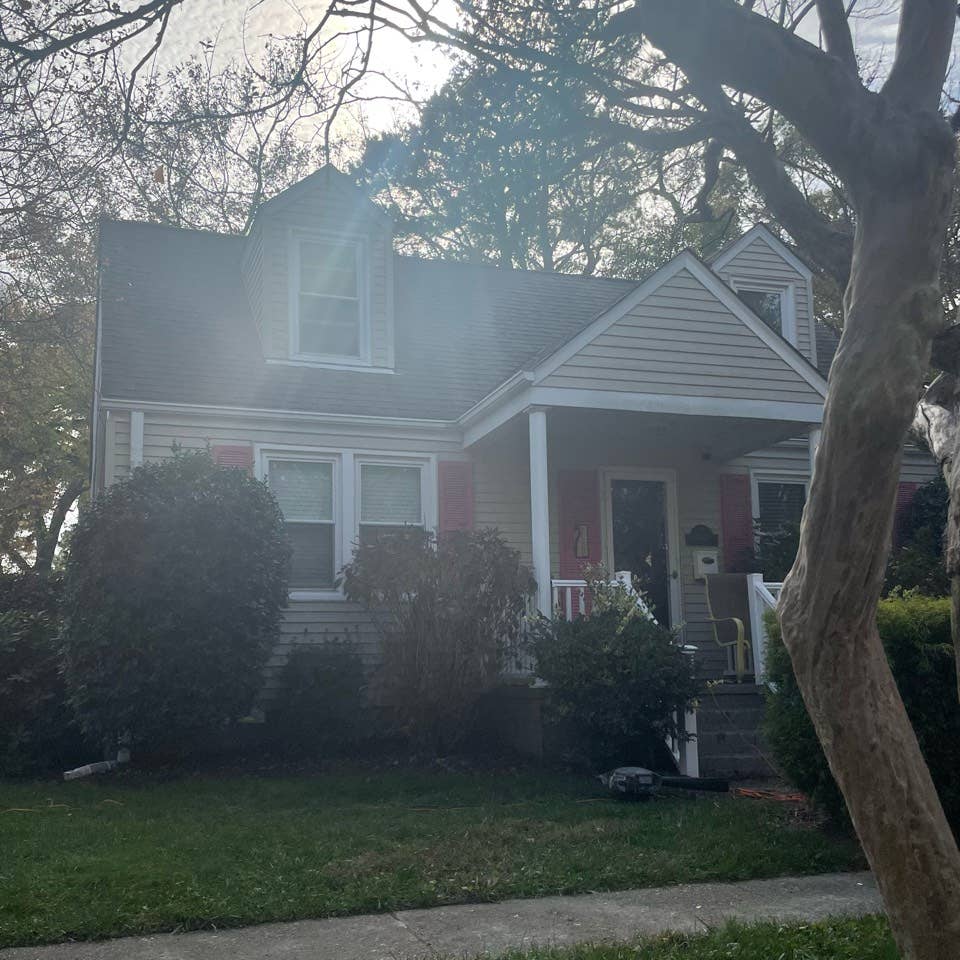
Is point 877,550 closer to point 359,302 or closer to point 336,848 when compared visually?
point 336,848

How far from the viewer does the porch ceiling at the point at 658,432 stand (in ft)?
38.8

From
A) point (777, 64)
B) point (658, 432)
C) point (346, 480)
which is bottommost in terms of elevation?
point (346, 480)

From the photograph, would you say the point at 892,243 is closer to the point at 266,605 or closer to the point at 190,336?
the point at 266,605

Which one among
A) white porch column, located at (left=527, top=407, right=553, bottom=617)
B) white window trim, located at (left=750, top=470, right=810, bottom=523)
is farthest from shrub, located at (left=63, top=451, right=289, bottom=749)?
white window trim, located at (left=750, top=470, right=810, bottom=523)

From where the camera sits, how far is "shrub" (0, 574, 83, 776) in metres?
9.74

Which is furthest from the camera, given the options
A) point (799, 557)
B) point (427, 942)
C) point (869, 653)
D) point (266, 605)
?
point (266, 605)

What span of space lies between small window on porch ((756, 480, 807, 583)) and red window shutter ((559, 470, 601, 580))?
214cm

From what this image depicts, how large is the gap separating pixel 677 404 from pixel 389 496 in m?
3.65

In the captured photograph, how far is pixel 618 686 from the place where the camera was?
29.1ft

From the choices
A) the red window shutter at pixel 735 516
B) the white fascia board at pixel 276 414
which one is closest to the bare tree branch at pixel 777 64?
the white fascia board at pixel 276 414

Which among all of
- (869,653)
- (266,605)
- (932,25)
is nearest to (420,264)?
(266,605)

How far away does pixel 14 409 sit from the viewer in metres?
21.5

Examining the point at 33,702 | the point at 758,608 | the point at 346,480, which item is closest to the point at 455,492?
the point at 346,480

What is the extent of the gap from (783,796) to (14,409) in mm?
18340
